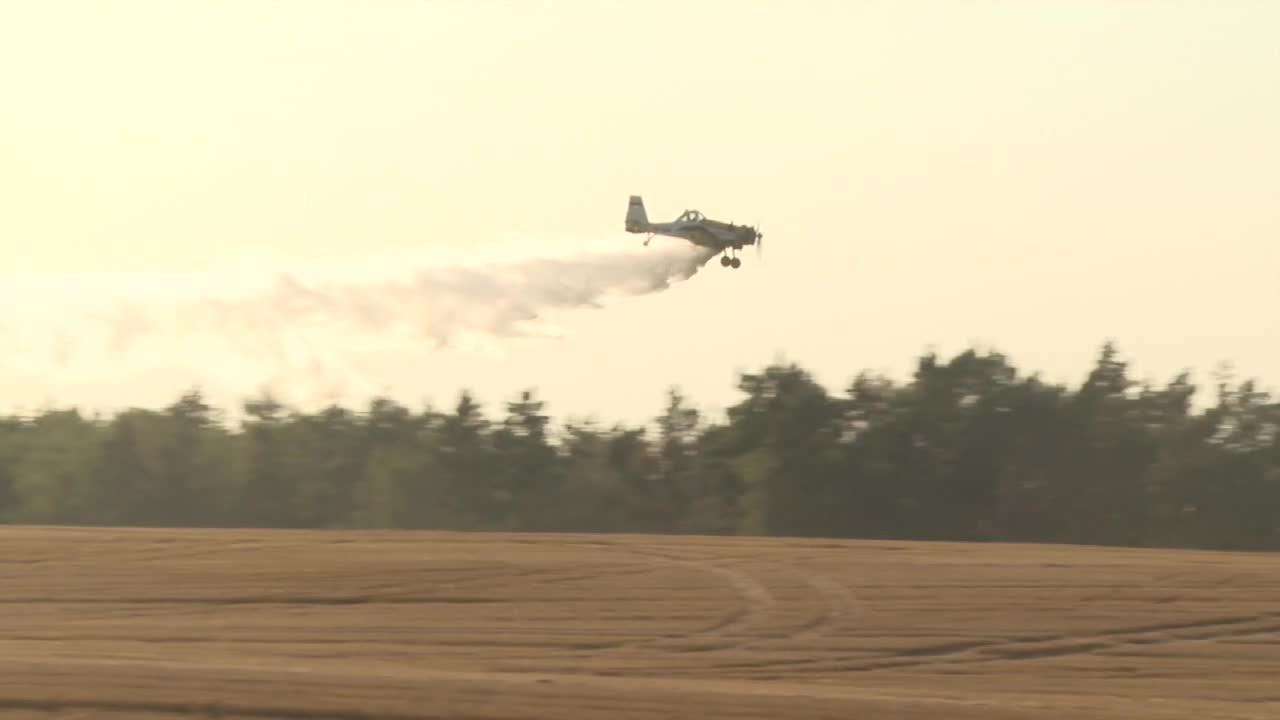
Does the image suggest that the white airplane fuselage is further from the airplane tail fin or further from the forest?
the forest

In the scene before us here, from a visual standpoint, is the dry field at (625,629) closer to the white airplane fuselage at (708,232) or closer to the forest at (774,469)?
the white airplane fuselage at (708,232)

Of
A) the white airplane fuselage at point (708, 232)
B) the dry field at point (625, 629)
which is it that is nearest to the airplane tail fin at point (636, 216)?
the white airplane fuselage at point (708, 232)

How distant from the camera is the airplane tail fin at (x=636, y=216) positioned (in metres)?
47.9

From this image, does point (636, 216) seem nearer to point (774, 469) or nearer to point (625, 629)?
point (774, 469)

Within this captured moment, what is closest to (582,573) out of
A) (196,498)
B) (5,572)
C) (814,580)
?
(814,580)

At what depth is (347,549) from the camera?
1410 inches

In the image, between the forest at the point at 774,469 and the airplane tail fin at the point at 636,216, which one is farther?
the forest at the point at 774,469

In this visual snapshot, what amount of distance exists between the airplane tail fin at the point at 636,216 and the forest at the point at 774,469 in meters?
13.4

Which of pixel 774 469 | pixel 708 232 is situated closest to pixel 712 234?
pixel 708 232

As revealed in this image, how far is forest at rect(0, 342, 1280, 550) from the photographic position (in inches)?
2274

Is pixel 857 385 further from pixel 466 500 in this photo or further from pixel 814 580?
pixel 814 580

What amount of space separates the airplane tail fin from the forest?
44.0 feet

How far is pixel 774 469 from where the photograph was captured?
59094 mm

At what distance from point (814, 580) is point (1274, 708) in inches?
427
